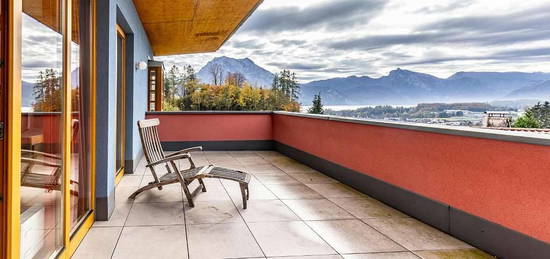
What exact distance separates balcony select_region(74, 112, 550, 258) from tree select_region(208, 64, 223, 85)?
13.1 m

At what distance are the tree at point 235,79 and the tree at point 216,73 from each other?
36 cm

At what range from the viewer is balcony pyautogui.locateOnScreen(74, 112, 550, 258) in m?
2.64

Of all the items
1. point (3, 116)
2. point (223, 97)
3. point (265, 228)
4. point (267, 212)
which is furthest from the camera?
point (223, 97)

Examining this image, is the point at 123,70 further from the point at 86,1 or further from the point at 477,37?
the point at 477,37

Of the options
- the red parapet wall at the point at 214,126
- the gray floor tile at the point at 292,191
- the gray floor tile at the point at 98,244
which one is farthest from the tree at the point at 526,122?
the gray floor tile at the point at 98,244

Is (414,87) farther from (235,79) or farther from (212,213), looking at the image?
(212,213)

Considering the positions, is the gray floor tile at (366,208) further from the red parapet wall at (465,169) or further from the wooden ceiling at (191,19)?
the wooden ceiling at (191,19)

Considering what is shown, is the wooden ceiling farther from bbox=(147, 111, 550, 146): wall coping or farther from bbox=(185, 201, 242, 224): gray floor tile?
bbox=(185, 201, 242, 224): gray floor tile

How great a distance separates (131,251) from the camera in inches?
108

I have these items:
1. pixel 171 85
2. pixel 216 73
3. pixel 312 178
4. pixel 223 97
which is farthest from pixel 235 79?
pixel 312 178

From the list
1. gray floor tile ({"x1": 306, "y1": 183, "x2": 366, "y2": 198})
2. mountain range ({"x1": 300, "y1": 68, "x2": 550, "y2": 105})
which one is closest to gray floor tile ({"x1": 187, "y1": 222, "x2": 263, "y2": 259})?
gray floor tile ({"x1": 306, "y1": 183, "x2": 366, "y2": 198})

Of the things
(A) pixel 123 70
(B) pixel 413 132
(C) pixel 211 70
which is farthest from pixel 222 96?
(B) pixel 413 132

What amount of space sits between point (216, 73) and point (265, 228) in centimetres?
1737

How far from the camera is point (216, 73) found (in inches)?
A: 789
